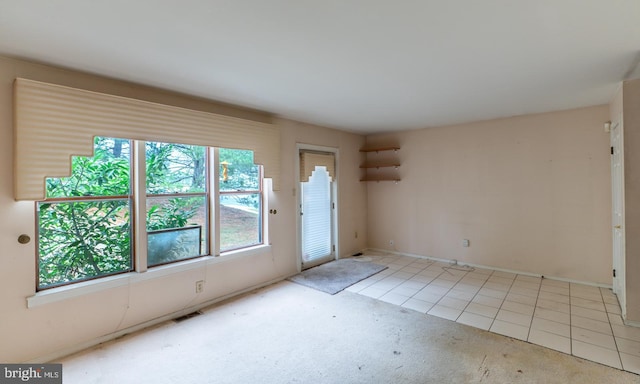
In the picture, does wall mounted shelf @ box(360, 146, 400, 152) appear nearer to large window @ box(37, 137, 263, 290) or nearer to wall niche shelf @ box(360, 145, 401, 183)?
wall niche shelf @ box(360, 145, 401, 183)

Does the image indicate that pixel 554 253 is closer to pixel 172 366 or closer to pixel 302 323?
pixel 302 323

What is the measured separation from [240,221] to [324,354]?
2.06 metres

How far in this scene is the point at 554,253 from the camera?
4.10 metres

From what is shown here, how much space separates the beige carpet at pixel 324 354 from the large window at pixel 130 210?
76 cm

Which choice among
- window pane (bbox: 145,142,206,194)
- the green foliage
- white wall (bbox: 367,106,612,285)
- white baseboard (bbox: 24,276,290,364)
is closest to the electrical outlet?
white baseboard (bbox: 24,276,290,364)

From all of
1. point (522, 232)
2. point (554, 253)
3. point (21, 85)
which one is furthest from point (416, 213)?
point (21, 85)

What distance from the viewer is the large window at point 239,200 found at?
3646 millimetres

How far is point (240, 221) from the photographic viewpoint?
3869mm

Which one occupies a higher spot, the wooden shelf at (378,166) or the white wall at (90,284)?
the wooden shelf at (378,166)

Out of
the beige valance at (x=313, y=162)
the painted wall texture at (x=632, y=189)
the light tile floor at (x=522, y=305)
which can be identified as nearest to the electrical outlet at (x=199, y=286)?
the light tile floor at (x=522, y=305)

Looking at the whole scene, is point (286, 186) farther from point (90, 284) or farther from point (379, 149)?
point (90, 284)

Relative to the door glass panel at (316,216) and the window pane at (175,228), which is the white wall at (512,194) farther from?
the window pane at (175,228)

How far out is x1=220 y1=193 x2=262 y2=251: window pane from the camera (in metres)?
3.66

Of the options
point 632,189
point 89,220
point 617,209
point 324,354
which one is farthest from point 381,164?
point 89,220
